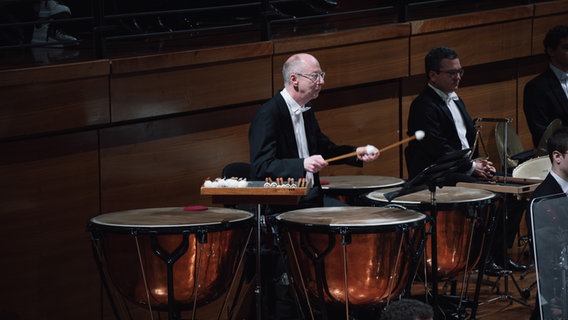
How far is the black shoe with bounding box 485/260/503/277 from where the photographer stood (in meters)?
5.98

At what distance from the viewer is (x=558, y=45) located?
6547 millimetres

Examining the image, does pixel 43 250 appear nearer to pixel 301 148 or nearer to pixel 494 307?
pixel 301 148

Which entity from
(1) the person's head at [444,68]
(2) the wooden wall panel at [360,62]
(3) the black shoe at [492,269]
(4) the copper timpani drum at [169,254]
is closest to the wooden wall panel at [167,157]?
(2) the wooden wall panel at [360,62]

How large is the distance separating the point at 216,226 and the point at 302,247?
15.8 inches

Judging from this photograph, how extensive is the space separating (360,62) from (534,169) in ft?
3.89

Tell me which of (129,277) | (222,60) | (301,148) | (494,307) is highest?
(222,60)

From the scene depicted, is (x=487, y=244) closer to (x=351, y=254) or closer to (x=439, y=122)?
(x=439, y=122)

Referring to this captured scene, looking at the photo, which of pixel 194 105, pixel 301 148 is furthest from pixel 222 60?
pixel 301 148

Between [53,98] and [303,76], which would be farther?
[303,76]

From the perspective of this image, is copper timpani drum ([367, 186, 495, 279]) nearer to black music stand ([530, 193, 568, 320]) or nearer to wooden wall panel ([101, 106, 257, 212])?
wooden wall panel ([101, 106, 257, 212])

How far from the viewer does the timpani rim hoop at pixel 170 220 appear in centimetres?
418

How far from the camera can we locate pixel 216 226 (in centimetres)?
423

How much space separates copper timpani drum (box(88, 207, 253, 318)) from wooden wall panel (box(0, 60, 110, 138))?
1.85ft

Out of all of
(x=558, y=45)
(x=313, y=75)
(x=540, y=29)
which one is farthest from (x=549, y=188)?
(x=540, y=29)
